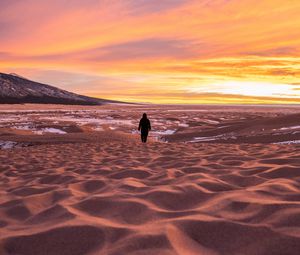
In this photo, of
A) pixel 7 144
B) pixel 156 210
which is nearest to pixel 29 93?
pixel 7 144

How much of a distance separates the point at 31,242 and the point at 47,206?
1082 mm

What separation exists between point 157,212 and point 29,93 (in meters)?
171

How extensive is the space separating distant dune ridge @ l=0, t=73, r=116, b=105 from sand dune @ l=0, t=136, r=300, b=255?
14153cm

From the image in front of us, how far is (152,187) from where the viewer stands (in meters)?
4.15

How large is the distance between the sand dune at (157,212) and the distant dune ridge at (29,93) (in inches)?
5572

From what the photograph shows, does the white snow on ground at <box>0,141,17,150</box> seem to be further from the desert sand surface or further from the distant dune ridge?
the distant dune ridge

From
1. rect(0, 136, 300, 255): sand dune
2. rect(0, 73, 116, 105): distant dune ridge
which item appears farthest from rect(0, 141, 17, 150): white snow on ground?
rect(0, 73, 116, 105): distant dune ridge

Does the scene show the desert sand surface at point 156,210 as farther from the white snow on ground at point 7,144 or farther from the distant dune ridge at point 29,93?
the distant dune ridge at point 29,93

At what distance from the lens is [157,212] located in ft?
10.2

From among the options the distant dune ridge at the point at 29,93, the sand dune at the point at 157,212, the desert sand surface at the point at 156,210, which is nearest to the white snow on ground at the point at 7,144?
the desert sand surface at the point at 156,210

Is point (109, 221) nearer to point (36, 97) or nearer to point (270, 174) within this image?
point (270, 174)

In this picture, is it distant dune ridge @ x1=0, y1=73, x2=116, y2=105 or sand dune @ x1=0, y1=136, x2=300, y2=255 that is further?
distant dune ridge @ x1=0, y1=73, x2=116, y2=105

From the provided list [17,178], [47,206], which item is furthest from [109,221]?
[17,178]

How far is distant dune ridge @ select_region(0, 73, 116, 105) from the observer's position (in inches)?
5866
